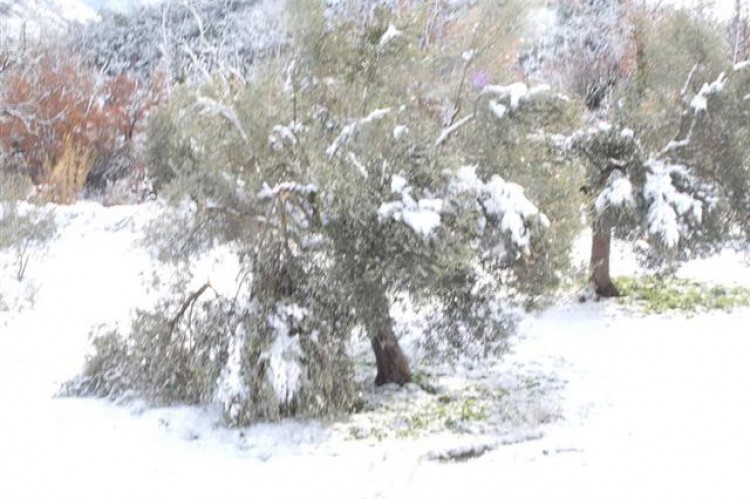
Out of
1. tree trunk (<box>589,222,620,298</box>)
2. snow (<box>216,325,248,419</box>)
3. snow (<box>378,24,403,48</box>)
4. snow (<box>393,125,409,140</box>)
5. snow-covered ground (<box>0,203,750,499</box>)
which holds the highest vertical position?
snow (<box>378,24,403,48</box>)

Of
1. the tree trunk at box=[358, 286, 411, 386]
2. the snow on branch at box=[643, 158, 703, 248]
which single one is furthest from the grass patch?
the tree trunk at box=[358, 286, 411, 386]

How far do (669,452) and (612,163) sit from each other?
6789 mm

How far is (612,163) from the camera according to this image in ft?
39.4

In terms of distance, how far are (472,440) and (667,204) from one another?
19.2 feet

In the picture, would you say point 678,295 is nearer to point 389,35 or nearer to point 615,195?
point 615,195

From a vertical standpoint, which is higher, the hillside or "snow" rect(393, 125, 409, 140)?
the hillside

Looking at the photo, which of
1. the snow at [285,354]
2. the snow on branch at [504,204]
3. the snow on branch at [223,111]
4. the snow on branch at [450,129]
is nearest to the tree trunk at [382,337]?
the snow at [285,354]

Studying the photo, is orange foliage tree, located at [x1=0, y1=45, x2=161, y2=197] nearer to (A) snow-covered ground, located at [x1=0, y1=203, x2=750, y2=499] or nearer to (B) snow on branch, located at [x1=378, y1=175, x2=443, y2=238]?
(A) snow-covered ground, located at [x1=0, y1=203, x2=750, y2=499]

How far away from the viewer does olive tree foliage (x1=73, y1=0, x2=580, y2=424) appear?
737cm

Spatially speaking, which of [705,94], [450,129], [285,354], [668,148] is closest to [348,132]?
[450,129]

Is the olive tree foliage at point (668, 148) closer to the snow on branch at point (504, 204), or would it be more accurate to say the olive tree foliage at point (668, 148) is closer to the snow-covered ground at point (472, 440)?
the snow-covered ground at point (472, 440)

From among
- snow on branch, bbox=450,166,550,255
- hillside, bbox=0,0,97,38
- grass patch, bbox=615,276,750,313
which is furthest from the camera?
hillside, bbox=0,0,97,38

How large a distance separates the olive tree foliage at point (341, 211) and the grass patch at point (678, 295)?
5.23 m

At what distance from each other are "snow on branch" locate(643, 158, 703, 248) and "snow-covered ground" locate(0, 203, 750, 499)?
168cm
